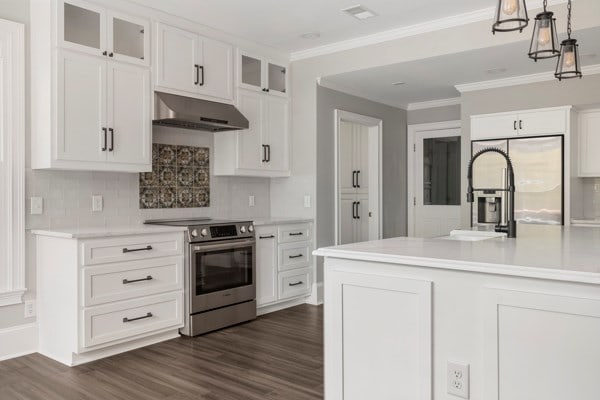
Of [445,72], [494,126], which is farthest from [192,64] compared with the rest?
[494,126]

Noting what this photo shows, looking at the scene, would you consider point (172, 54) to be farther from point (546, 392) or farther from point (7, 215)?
point (546, 392)

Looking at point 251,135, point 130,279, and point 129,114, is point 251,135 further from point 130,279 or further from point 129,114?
point 130,279

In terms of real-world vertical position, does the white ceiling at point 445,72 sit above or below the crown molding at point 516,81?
above

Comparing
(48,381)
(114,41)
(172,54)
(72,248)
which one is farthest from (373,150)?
(48,381)

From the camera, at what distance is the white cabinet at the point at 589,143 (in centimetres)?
510

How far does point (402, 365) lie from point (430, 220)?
511 cm

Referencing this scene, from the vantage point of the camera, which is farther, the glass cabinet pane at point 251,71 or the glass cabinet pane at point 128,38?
the glass cabinet pane at point 251,71

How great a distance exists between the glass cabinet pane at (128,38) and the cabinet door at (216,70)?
0.61m

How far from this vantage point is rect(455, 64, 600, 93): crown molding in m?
4.84

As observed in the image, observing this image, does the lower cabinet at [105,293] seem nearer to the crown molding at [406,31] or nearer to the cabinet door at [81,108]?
the cabinet door at [81,108]

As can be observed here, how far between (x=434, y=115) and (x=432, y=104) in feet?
0.49

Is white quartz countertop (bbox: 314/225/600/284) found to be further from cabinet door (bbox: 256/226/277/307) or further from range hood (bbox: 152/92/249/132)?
cabinet door (bbox: 256/226/277/307)

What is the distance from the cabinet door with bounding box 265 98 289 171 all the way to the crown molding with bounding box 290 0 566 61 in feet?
1.97

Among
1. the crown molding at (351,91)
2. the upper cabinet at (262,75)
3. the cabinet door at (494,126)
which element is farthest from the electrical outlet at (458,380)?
the cabinet door at (494,126)
